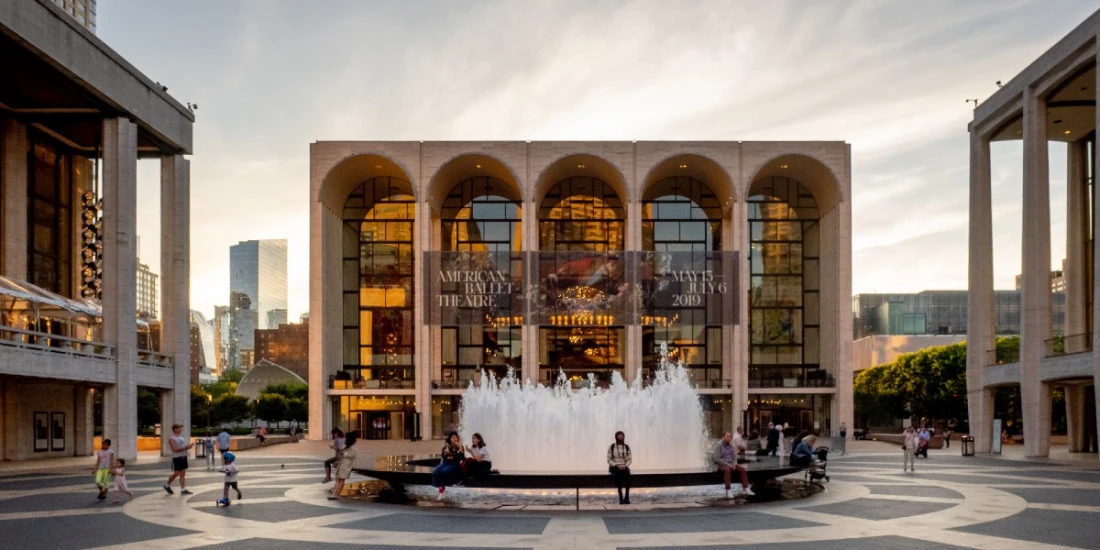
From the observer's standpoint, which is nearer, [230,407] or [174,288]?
[174,288]

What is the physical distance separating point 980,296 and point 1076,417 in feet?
21.4

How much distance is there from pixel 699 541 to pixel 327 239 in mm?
51737

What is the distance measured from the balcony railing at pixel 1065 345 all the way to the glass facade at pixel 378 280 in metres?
41.2

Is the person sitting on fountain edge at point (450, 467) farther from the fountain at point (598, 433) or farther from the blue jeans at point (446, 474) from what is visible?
the fountain at point (598, 433)

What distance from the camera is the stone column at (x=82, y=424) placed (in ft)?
147

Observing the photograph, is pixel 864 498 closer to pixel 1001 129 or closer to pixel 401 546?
pixel 401 546

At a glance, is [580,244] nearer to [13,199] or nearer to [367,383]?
[367,383]

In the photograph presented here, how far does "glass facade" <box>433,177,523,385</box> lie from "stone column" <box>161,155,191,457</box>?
2382 centimetres

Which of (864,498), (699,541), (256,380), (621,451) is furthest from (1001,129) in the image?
(256,380)

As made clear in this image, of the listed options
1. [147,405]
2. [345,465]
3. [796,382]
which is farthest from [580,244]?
[345,465]

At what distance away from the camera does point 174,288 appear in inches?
1724

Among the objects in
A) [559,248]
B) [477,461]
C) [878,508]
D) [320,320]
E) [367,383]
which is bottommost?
[367,383]

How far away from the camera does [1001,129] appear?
4281 centimetres

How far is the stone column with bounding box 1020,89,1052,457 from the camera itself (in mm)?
36375
